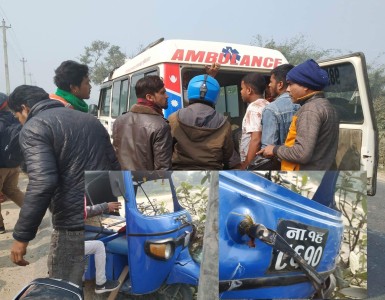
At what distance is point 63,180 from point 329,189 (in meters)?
1.39

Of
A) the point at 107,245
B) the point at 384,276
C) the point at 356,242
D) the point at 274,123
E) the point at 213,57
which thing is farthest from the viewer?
the point at 213,57

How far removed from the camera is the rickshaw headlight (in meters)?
1.75

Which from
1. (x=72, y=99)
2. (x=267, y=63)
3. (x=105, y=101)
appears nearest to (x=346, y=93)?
(x=267, y=63)

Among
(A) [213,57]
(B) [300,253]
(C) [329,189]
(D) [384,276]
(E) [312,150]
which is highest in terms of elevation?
(A) [213,57]

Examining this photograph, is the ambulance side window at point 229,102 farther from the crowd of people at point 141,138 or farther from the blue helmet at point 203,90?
the blue helmet at point 203,90

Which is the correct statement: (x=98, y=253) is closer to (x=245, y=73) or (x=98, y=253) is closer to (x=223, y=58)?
(x=223, y=58)

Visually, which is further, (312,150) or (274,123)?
(274,123)

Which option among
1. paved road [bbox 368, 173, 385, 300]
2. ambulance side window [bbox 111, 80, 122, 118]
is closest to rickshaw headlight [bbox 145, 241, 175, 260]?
paved road [bbox 368, 173, 385, 300]

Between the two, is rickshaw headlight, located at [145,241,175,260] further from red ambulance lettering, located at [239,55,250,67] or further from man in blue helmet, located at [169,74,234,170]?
red ambulance lettering, located at [239,55,250,67]

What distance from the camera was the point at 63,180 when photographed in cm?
197

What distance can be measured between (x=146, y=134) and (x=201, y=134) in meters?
0.37

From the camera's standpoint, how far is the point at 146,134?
2.50 m

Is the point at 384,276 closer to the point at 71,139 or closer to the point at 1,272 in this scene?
the point at 71,139

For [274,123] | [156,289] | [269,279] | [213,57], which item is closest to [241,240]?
[269,279]
